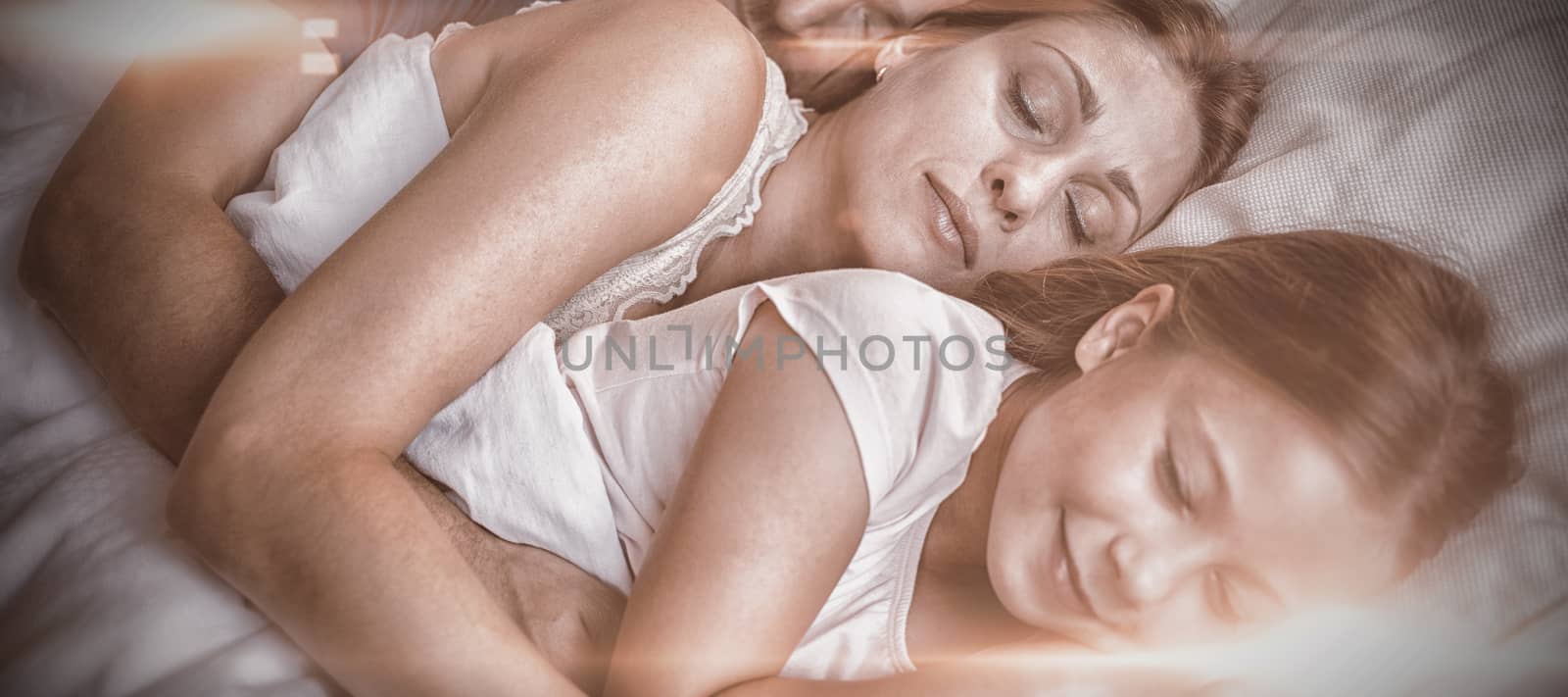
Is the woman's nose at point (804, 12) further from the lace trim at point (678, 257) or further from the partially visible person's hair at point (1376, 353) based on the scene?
the partially visible person's hair at point (1376, 353)

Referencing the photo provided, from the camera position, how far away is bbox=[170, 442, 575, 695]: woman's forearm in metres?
0.53

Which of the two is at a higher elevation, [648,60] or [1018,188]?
[648,60]

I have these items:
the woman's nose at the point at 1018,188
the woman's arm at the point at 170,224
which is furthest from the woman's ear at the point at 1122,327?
the woman's arm at the point at 170,224

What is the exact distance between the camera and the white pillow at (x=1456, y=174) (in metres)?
0.63

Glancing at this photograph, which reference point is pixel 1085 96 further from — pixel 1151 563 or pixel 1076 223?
pixel 1151 563

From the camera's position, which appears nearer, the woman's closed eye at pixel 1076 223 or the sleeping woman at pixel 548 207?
the sleeping woman at pixel 548 207

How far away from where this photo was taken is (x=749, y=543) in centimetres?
54

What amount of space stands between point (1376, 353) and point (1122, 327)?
5.9 inches

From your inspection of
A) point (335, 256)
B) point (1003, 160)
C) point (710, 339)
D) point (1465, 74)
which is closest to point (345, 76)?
point (335, 256)

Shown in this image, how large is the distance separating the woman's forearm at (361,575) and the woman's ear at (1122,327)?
399 mm

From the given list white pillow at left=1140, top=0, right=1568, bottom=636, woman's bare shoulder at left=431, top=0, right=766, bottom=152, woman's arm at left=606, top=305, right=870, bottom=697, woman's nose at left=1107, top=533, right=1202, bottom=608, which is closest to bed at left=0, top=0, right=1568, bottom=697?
white pillow at left=1140, top=0, right=1568, bottom=636

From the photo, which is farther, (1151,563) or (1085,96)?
(1085,96)

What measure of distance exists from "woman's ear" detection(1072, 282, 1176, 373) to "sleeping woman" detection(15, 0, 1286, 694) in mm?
135

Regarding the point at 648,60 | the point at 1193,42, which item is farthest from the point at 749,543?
the point at 1193,42
